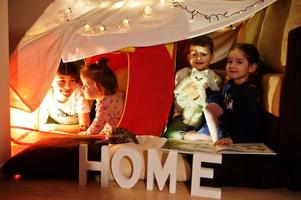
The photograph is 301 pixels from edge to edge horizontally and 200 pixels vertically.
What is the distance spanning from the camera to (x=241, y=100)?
50.2 inches

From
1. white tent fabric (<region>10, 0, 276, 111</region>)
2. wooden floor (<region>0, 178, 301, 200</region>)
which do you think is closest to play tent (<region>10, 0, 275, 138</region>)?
white tent fabric (<region>10, 0, 276, 111</region>)

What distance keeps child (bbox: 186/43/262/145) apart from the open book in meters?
0.05

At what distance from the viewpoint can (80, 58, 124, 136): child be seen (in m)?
1.36

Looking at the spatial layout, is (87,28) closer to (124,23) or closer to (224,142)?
(124,23)

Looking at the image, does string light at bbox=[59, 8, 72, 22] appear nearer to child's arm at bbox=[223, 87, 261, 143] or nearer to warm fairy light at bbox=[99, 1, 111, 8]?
warm fairy light at bbox=[99, 1, 111, 8]

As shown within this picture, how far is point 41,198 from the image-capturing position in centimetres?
97

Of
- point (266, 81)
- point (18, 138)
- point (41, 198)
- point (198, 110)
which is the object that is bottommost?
point (41, 198)

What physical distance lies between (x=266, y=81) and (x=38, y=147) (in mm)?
887

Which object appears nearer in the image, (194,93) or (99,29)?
(99,29)

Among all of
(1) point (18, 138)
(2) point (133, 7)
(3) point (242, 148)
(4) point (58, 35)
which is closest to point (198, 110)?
(3) point (242, 148)

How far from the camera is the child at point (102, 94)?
1.36 m

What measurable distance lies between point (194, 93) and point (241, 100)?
201 mm

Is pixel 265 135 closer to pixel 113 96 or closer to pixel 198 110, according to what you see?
Answer: pixel 198 110

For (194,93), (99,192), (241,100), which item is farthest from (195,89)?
(99,192)
